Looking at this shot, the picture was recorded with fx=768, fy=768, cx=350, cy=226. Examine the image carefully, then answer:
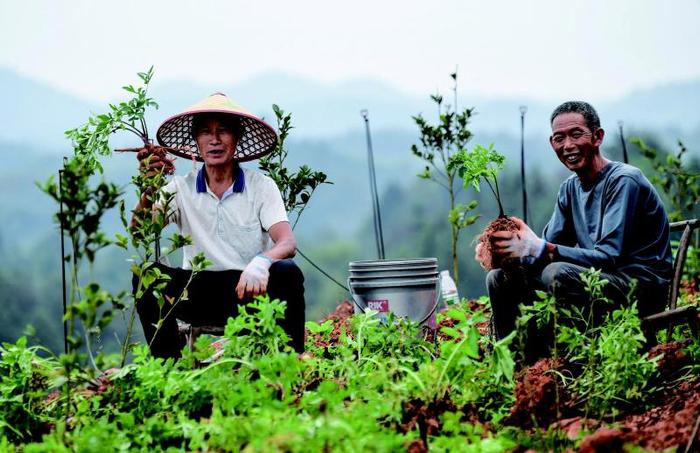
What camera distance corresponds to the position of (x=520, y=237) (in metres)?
3.40

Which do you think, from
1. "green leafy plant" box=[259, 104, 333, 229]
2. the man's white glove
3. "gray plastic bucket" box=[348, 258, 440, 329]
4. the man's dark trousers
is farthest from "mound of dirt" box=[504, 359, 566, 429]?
"green leafy plant" box=[259, 104, 333, 229]

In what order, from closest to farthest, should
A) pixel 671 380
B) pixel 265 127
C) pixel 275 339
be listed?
pixel 275 339 < pixel 671 380 < pixel 265 127

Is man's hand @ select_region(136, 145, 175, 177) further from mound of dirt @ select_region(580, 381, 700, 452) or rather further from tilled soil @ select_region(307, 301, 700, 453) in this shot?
mound of dirt @ select_region(580, 381, 700, 452)

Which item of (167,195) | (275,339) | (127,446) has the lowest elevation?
(127,446)

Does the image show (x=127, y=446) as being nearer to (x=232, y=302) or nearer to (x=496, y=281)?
(x=232, y=302)

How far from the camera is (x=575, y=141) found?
3506 mm

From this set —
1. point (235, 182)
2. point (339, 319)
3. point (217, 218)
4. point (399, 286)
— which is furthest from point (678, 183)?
point (217, 218)

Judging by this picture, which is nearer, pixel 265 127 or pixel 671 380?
pixel 671 380

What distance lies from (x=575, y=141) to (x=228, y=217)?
173 centimetres

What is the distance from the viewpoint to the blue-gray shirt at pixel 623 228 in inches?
131

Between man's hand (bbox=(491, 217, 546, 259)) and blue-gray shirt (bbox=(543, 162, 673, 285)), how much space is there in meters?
0.10

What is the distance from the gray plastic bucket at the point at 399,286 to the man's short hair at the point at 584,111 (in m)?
1.14

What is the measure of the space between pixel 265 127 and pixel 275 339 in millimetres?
1670

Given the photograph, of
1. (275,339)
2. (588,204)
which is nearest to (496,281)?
(588,204)
